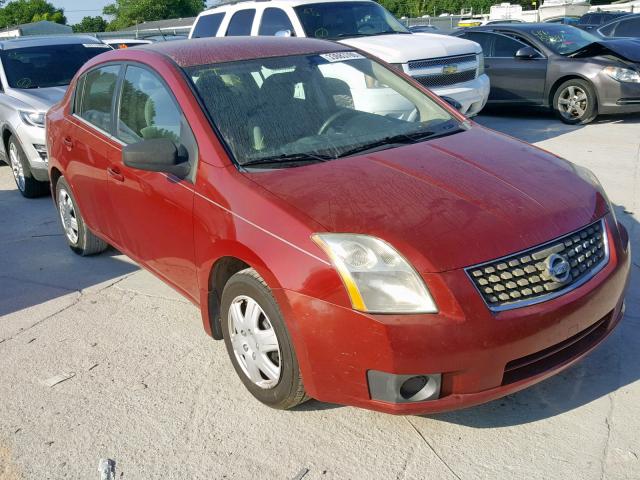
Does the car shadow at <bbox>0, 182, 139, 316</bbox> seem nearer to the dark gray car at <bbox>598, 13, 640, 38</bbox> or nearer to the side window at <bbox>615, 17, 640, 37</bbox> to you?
the dark gray car at <bbox>598, 13, 640, 38</bbox>

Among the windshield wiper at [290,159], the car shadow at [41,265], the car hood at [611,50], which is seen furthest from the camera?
the car hood at [611,50]

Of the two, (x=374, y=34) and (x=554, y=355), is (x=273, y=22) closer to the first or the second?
(x=374, y=34)

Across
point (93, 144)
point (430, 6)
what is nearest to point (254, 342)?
point (93, 144)

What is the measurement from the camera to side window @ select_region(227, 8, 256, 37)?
9.08 metres

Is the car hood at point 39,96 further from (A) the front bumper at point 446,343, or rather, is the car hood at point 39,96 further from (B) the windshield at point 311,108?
(A) the front bumper at point 446,343

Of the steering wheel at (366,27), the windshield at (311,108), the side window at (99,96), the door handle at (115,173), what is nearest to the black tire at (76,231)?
the side window at (99,96)

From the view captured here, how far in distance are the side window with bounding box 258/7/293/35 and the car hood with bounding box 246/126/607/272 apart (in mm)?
5638

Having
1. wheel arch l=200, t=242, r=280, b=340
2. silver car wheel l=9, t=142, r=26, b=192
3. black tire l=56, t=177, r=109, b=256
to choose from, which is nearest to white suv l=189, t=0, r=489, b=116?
silver car wheel l=9, t=142, r=26, b=192

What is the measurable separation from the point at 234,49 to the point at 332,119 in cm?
79

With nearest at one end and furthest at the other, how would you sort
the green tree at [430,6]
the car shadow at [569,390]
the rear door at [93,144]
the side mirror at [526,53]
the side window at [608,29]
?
the car shadow at [569,390], the rear door at [93,144], the side mirror at [526,53], the side window at [608,29], the green tree at [430,6]

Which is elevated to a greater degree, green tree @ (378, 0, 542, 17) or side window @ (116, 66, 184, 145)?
side window @ (116, 66, 184, 145)

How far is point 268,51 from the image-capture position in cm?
414

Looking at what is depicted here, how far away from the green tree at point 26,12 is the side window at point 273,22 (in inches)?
3160

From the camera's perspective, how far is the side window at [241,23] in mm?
9078
